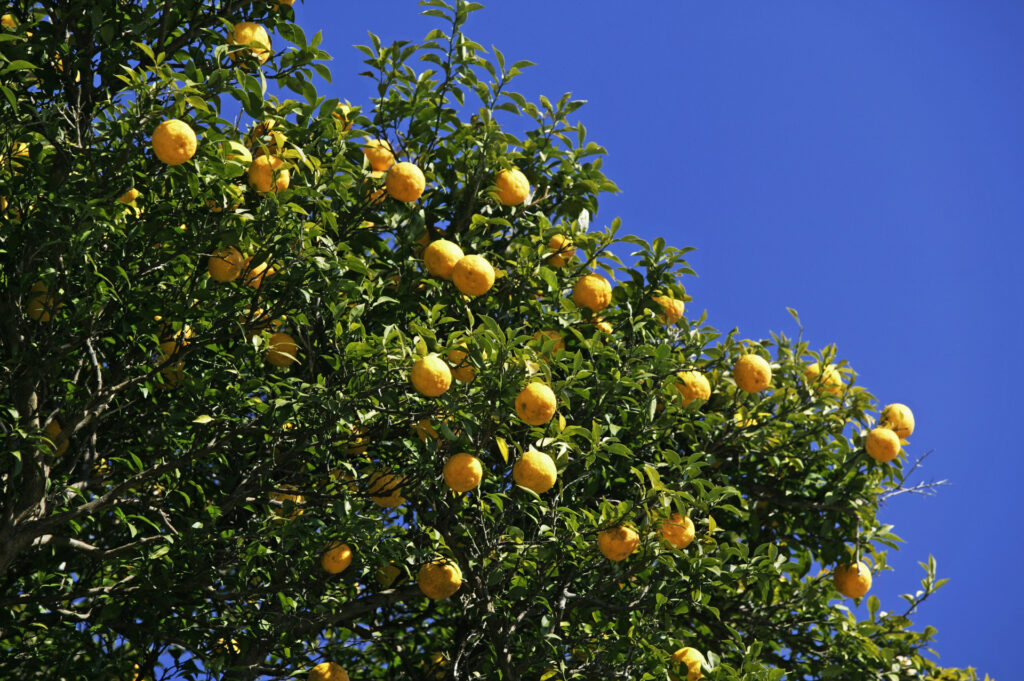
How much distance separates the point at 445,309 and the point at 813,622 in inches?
123

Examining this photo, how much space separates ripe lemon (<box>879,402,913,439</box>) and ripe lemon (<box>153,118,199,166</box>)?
464 cm

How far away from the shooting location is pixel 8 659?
5.50 m

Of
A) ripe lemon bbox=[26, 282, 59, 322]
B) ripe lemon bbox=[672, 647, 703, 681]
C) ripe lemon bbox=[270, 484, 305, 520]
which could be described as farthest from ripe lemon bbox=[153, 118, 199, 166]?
ripe lemon bbox=[672, 647, 703, 681]

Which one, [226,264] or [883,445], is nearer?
[226,264]

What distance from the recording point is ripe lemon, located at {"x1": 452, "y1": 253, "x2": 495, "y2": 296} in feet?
16.9

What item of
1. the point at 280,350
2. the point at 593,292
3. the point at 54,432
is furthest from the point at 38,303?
the point at 593,292

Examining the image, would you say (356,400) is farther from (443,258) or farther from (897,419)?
(897,419)

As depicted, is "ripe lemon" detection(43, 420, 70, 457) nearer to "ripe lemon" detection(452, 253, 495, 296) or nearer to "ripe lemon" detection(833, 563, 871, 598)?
"ripe lemon" detection(452, 253, 495, 296)

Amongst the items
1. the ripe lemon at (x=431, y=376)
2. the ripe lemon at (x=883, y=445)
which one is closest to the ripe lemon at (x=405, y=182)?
the ripe lemon at (x=431, y=376)

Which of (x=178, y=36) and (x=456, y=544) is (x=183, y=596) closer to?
(x=456, y=544)

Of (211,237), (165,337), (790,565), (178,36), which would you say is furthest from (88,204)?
(790,565)

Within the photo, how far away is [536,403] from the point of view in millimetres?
4324

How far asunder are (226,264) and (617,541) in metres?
2.33

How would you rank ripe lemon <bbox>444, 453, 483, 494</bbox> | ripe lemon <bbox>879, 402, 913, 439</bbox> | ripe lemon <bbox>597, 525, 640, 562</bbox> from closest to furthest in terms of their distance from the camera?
ripe lemon <bbox>444, 453, 483, 494</bbox>
ripe lemon <bbox>597, 525, 640, 562</bbox>
ripe lemon <bbox>879, 402, 913, 439</bbox>
